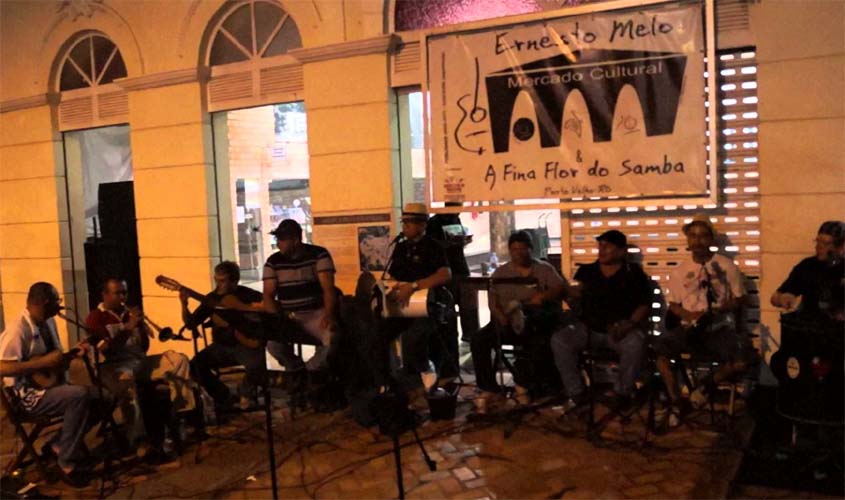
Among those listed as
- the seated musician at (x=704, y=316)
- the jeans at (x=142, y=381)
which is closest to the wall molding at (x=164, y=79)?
the jeans at (x=142, y=381)

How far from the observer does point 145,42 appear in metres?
8.17

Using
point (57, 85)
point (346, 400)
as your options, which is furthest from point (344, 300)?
point (57, 85)

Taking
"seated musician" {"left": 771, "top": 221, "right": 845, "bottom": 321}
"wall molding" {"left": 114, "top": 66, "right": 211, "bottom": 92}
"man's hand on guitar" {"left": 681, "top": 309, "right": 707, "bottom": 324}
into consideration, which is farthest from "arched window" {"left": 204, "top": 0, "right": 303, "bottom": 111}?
"seated musician" {"left": 771, "top": 221, "right": 845, "bottom": 321}

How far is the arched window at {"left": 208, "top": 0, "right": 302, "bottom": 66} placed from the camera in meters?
7.62

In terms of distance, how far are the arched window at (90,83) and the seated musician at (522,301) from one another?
16.1ft

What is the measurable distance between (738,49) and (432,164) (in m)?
2.59

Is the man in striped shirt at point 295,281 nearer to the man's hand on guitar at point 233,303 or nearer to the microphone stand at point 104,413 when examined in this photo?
the man's hand on guitar at point 233,303

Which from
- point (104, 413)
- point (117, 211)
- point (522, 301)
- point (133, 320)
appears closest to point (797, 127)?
point (522, 301)

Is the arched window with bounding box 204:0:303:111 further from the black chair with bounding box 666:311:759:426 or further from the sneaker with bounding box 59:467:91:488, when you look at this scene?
the black chair with bounding box 666:311:759:426

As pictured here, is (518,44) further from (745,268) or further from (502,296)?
(745,268)

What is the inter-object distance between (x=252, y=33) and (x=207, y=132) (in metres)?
1.10

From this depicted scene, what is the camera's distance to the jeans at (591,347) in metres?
5.25

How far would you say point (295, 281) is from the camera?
617cm

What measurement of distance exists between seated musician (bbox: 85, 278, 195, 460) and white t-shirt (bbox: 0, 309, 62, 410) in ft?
1.28
